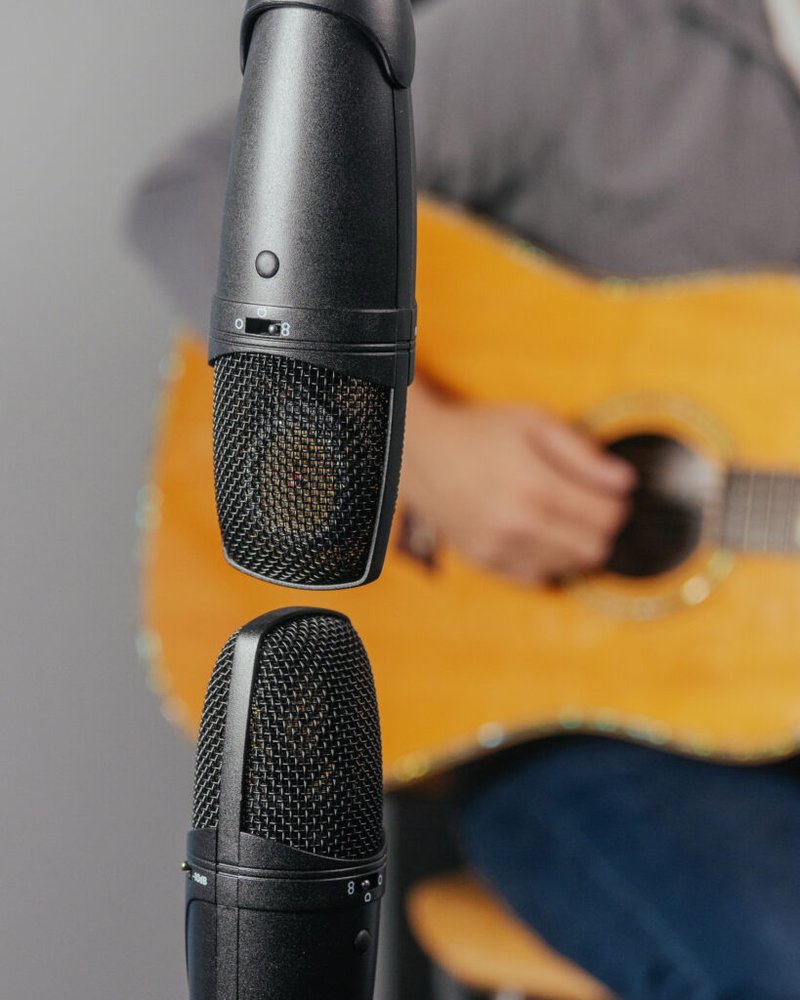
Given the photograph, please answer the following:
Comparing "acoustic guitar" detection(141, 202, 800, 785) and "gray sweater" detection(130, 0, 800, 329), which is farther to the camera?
"gray sweater" detection(130, 0, 800, 329)

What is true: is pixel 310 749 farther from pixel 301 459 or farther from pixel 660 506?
pixel 660 506

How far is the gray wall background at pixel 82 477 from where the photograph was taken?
1.24m

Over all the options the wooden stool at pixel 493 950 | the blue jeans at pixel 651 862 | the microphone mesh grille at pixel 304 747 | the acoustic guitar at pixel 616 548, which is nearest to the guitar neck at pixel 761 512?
the acoustic guitar at pixel 616 548

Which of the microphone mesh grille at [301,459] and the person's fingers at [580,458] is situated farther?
the person's fingers at [580,458]

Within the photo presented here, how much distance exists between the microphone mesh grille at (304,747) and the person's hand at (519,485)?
540 millimetres

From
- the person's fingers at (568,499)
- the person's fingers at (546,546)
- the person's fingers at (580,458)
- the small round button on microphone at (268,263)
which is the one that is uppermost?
the small round button on microphone at (268,263)

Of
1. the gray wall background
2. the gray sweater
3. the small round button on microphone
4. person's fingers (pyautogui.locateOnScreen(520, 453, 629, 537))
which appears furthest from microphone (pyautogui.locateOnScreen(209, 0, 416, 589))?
the gray wall background

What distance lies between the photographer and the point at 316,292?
0.44 meters

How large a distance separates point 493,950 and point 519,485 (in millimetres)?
381

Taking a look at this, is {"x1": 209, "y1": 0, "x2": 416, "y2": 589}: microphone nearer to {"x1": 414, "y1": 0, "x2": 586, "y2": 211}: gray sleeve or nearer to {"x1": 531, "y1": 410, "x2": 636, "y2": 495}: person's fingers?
{"x1": 531, "y1": 410, "x2": 636, "y2": 495}: person's fingers

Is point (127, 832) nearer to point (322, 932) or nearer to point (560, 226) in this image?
point (560, 226)

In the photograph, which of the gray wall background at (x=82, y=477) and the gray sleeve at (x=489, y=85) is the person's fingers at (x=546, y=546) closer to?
the gray sleeve at (x=489, y=85)

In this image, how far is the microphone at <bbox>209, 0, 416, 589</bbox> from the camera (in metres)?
0.43

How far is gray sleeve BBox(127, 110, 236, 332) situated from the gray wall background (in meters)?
0.18
